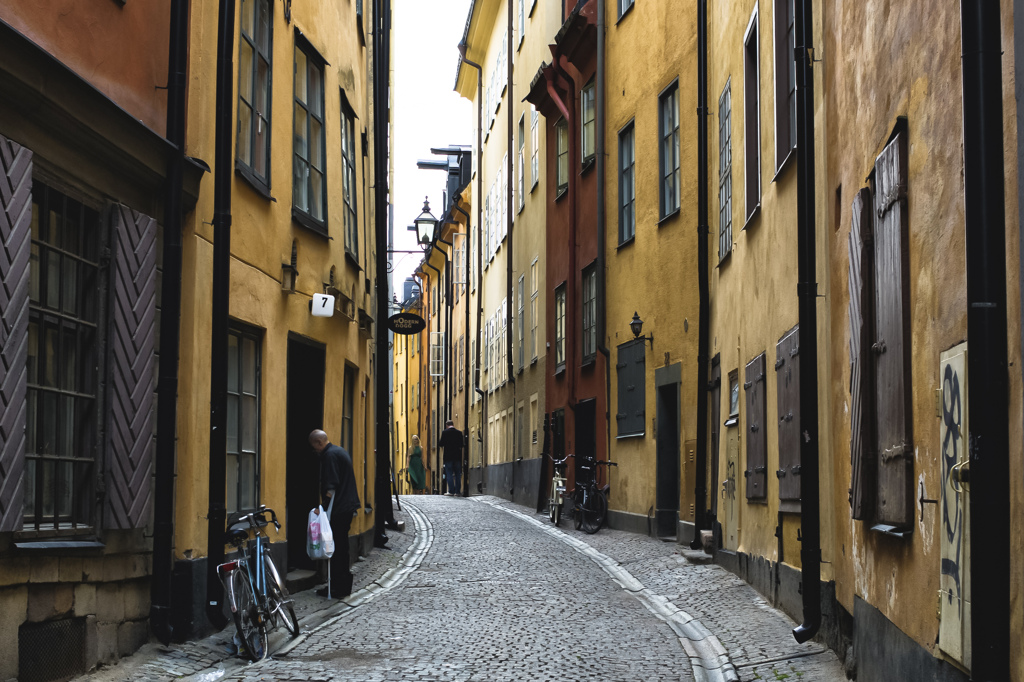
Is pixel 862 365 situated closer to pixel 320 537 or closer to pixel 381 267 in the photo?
pixel 320 537

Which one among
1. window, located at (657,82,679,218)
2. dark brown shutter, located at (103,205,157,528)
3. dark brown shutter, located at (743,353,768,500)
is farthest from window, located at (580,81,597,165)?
dark brown shutter, located at (103,205,157,528)

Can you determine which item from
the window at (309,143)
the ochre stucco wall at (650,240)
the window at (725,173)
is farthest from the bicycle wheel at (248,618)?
the ochre stucco wall at (650,240)

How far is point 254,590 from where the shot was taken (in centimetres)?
873

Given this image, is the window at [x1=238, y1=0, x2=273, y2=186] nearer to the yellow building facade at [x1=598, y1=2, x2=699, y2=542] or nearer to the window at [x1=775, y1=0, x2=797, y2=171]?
the window at [x1=775, y1=0, x2=797, y2=171]

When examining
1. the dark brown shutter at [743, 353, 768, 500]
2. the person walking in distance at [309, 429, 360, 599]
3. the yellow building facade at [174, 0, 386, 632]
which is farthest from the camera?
the person walking in distance at [309, 429, 360, 599]

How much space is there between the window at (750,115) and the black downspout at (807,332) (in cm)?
316

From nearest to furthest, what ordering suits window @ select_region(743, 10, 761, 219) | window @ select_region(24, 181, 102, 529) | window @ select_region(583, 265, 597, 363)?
window @ select_region(24, 181, 102, 529) < window @ select_region(743, 10, 761, 219) < window @ select_region(583, 265, 597, 363)

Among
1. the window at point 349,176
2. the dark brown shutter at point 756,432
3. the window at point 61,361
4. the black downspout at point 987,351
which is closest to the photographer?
the black downspout at point 987,351

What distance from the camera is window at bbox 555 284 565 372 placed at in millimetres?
24094

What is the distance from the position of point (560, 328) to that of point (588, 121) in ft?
14.3

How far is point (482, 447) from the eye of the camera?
36688mm

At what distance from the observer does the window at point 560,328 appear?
24094mm

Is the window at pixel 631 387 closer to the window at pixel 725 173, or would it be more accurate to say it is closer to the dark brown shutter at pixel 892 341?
the window at pixel 725 173

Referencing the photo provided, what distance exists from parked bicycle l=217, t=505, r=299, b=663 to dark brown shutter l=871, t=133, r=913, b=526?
4323 mm
